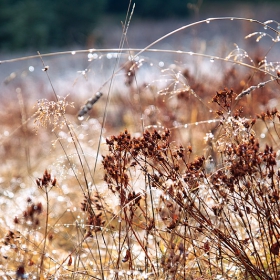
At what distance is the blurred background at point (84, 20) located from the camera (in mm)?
16500

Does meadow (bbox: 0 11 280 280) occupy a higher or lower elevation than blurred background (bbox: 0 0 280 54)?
lower

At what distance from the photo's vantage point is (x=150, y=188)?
1879 millimetres

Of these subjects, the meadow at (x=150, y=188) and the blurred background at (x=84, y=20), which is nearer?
the meadow at (x=150, y=188)

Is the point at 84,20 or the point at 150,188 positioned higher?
the point at 84,20

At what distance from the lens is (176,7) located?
73.7ft

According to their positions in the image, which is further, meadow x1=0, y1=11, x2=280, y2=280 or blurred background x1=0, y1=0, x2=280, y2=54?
blurred background x1=0, y1=0, x2=280, y2=54

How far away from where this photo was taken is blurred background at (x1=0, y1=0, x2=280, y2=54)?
1650 centimetres

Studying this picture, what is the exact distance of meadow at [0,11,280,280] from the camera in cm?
180

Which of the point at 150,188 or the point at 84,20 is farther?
the point at 84,20

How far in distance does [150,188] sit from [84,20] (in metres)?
17.4

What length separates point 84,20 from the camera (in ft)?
61.0

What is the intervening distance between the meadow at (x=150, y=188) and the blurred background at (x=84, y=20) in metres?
9.70

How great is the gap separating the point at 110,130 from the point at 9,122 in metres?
1.23

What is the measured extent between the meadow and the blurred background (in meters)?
9.70
